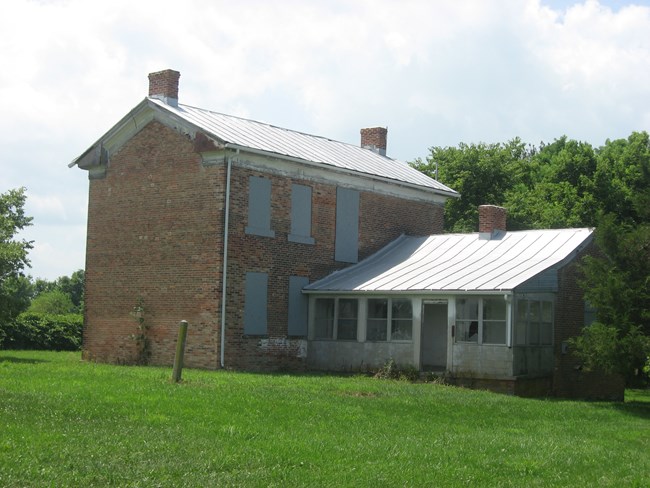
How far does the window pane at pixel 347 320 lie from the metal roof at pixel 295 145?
390 cm

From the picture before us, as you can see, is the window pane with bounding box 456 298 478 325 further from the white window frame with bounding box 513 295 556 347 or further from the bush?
the bush

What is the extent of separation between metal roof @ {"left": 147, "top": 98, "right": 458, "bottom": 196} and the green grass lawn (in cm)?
788

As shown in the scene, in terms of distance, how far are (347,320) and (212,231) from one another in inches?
170

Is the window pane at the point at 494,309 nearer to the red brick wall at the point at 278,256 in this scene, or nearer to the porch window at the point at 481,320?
the porch window at the point at 481,320

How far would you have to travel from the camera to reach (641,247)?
20734mm

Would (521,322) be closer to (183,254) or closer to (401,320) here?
(401,320)

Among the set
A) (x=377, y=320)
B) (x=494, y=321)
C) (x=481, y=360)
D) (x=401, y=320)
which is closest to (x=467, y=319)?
(x=494, y=321)

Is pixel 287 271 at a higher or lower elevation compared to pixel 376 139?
lower

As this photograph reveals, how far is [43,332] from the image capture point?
36.1 meters

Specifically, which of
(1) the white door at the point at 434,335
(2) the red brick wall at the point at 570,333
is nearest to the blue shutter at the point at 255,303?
(1) the white door at the point at 434,335

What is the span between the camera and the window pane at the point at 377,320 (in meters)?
25.1

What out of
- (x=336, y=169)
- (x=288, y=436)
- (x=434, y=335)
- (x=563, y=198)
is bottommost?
(x=288, y=436)

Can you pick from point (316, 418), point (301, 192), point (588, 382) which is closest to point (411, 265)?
point (301, 192)

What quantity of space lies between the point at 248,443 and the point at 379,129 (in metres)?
22.7
